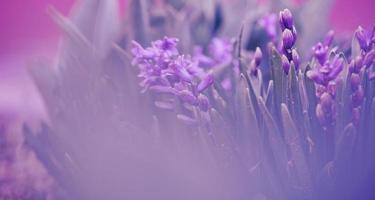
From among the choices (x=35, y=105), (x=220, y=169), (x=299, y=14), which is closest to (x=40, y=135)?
(x=220, y=169)

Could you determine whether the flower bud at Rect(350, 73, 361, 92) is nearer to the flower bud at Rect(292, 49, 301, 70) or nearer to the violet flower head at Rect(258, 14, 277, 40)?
the flower bud at Rect(292, 49, 301, 70)

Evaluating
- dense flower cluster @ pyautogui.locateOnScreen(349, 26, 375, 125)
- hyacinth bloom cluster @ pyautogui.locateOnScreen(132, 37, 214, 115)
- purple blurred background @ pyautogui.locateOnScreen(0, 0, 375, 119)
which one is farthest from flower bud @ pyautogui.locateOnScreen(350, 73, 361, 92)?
purple blurred background @ pyautogui.locateOnScreen(0, 0, 375, 119)

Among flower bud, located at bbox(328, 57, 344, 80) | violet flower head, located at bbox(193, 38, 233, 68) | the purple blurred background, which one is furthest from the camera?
the purple blurred background

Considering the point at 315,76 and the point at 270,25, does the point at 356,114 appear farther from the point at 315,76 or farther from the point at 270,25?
the point at 270,25

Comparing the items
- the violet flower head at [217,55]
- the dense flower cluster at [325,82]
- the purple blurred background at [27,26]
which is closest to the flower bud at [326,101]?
the dense flower cluster at [325,82]

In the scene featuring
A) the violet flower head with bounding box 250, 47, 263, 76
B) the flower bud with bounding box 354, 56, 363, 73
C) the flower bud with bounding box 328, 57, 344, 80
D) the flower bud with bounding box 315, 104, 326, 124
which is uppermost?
the violet flower head with bounding box 250, 47, 263, 76

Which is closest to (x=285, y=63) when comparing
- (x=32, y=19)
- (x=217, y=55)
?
(x=217, y=55)

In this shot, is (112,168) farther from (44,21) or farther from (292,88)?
(44,21)
